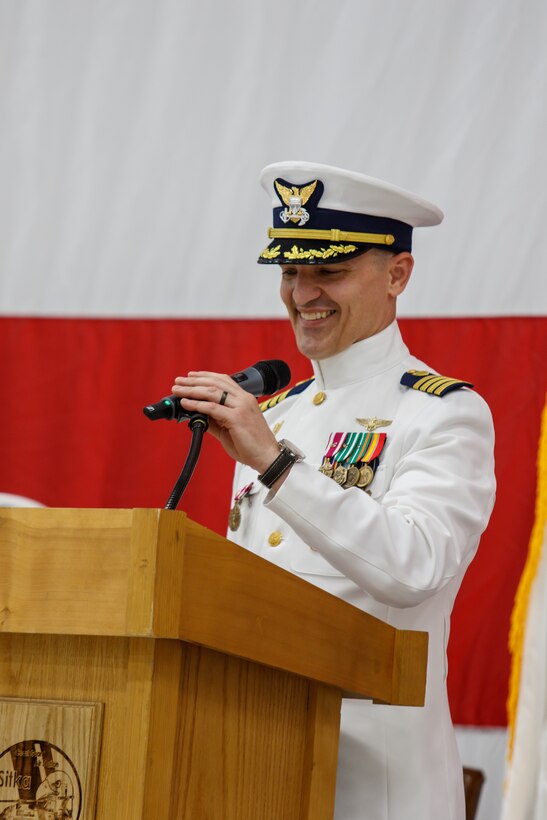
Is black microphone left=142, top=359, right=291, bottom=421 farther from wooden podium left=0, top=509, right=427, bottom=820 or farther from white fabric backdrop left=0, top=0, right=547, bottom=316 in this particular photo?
white fabric backdrop left=0, top=0, right=547, bottom=316

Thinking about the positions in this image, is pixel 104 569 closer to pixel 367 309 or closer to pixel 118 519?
pixel 118 519

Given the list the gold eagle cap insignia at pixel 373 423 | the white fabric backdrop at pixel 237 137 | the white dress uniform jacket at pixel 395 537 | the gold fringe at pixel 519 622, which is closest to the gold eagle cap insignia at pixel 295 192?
the white dress uniform jacket at pixel 395 537

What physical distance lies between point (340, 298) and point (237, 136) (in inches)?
51.1

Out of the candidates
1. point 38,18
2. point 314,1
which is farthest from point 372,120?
point 38,18

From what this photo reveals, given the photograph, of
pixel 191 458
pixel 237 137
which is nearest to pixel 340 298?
pixel 191 458

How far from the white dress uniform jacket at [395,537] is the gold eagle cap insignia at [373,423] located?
1cm

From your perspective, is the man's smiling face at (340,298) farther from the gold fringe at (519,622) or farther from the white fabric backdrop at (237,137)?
the white fabric backdrop at (237,137)

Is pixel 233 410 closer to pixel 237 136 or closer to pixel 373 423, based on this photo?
pixel 373 423

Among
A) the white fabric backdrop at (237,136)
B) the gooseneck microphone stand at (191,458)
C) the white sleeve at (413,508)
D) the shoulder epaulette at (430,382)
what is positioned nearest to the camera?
the gooseneck microphone stand at (191,458)

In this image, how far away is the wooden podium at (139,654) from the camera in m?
1.00

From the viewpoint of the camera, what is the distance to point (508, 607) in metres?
2.53

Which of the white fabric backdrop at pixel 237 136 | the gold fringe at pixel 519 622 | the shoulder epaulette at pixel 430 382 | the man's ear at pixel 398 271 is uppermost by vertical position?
the white fabric backdrop at pixel 237 136

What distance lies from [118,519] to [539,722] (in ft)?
4.40

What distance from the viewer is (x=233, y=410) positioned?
1383 millimetres
